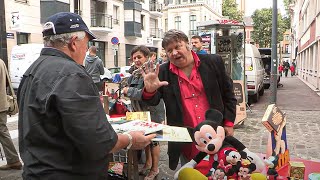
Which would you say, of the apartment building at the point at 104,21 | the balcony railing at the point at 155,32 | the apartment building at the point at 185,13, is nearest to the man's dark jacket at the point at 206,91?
the apartment building at the point at 104,21

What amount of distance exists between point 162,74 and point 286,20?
63666 millimetres

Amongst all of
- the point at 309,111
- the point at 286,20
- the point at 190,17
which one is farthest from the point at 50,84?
the point at 286,20

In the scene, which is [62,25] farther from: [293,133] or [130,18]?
[130,18]

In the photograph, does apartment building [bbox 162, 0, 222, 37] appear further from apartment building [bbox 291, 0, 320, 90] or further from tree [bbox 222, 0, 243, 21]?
apartment building [bbox 291, 0, 320, 90]

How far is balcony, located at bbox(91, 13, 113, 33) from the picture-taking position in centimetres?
2616

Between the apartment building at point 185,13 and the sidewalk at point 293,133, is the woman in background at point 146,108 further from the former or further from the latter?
the apartment building at point 185,13

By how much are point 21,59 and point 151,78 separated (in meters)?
12.7

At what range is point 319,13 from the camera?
58.2ft

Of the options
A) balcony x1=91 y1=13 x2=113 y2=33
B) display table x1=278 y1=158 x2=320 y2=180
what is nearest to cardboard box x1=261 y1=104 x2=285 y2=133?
display table x1=278 y1=158 x2=320 y2=180

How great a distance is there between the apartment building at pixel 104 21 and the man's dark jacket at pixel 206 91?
14458 mm

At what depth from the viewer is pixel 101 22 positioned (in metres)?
26.7

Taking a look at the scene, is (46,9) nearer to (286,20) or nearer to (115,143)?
(115,143)

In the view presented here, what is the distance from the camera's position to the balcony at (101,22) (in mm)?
26156

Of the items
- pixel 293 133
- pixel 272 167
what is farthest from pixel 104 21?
pixel 272 167
